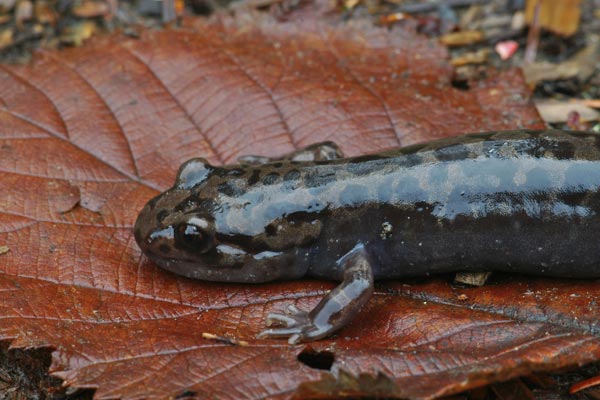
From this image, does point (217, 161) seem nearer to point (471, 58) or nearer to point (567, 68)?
point (471, 58)

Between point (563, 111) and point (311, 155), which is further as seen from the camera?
point (563, 111)

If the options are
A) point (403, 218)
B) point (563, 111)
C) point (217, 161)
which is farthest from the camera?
point (563, 111)

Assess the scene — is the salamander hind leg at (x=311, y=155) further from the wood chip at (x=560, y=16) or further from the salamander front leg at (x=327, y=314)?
the wood chip at (x=560, y=16)

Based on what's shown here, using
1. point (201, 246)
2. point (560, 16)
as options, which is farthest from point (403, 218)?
point (560, 16)

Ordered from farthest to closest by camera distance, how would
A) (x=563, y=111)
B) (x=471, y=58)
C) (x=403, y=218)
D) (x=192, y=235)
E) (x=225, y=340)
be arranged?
(x=471, y=58), (x=563, y=111), (x=403, y=218), (x=192, y=235), (x=225, y=340)

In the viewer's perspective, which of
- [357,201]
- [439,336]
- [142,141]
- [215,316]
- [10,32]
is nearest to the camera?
[439,336]

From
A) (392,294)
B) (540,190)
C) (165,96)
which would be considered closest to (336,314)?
(392,294)

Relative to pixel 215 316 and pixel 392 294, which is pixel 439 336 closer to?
pixel 392 294
